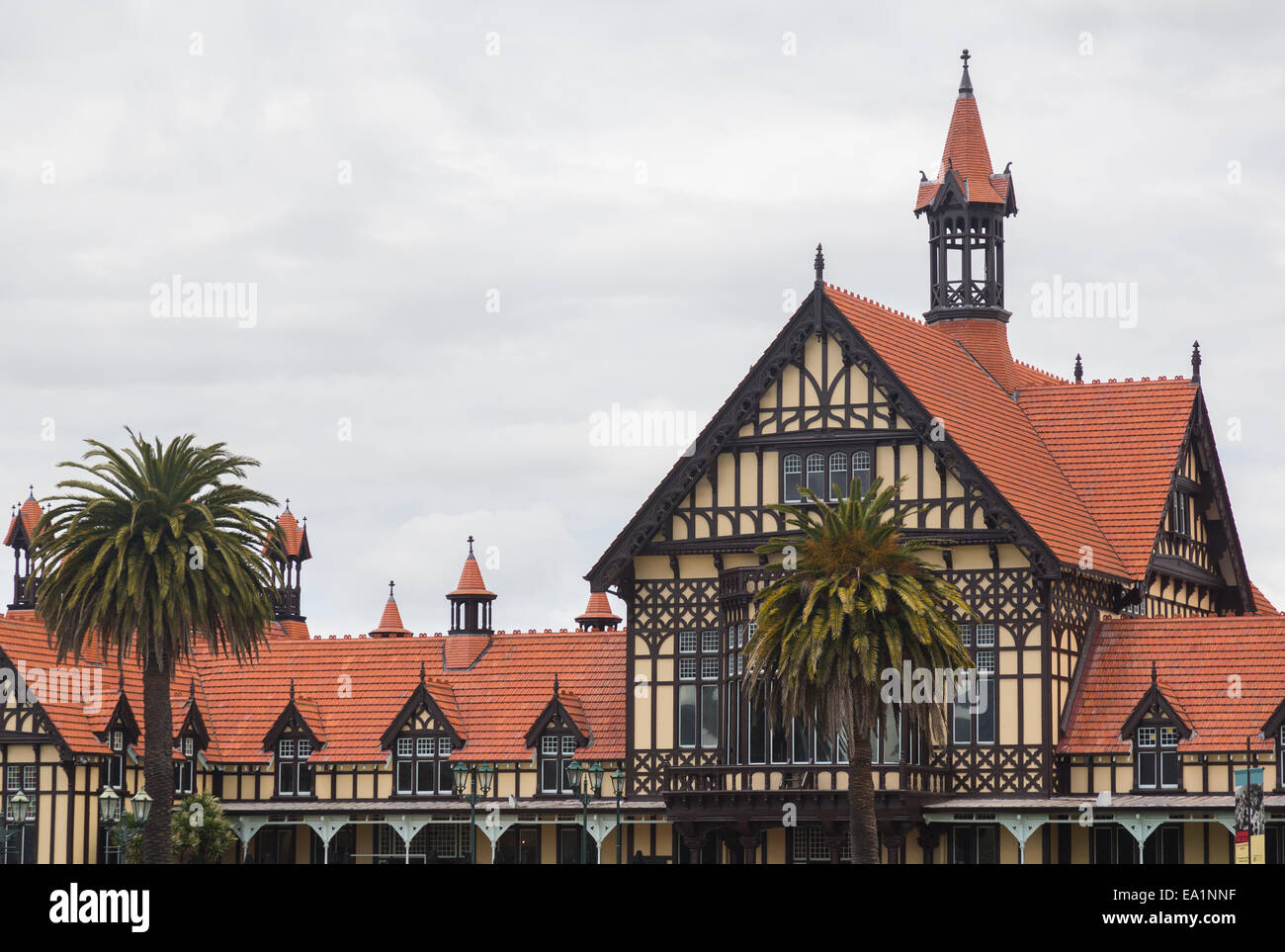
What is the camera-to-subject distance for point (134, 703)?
7131 centimetres

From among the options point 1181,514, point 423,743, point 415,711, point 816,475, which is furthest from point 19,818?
point 1181,514

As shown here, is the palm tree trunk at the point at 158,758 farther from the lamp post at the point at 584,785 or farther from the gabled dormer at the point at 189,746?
the lamp post at the point at 584,785

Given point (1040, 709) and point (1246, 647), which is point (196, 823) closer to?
point (1040, 709)

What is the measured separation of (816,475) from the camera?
62.4 metres

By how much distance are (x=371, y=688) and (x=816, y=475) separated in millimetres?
17528

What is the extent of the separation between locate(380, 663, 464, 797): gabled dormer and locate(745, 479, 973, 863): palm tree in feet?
48.9

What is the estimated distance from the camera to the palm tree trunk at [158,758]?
2429 inches

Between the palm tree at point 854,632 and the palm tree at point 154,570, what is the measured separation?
1527 cm

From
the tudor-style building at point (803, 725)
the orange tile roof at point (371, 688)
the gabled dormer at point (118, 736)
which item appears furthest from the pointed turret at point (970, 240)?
the gabled dormer at point (118, 736)

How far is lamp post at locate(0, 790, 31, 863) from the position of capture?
59.5m

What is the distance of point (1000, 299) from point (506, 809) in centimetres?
2222

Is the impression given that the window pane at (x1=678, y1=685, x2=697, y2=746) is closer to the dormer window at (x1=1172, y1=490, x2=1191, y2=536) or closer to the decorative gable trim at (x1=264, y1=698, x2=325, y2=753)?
the decorative gable trim at (x1=264, y1=698, x2=325, y2=753)

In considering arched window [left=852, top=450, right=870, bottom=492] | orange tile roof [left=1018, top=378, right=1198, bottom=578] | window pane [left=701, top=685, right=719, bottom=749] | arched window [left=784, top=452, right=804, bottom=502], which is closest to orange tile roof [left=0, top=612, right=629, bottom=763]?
window pane [left=701, top=685, right=719, bottom=749]
